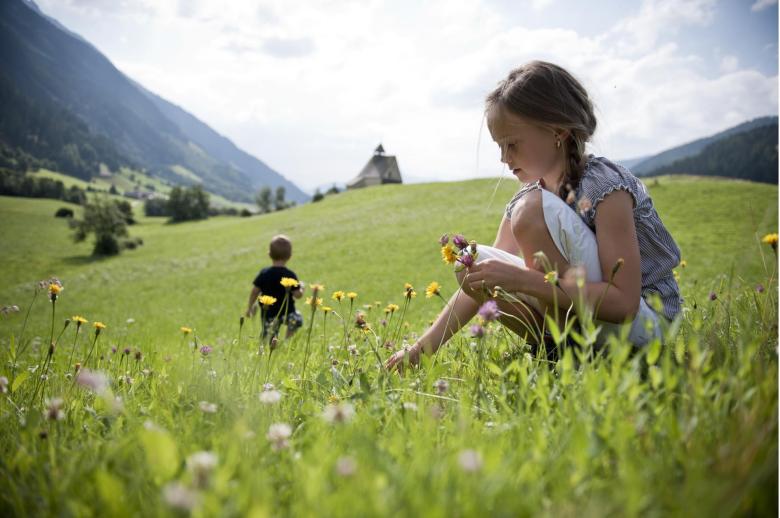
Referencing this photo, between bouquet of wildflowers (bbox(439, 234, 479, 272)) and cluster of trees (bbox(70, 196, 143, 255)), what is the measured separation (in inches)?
1730

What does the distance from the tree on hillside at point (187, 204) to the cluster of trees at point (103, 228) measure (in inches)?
1179

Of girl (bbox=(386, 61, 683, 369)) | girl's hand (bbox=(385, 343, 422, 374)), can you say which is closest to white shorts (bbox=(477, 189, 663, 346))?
girl (bbox=(386, 61, 683, 369))

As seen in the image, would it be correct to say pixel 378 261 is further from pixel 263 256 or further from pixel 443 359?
pixel 443 359

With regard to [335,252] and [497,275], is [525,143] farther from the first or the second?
[335,252]

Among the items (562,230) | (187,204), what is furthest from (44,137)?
(562,230)

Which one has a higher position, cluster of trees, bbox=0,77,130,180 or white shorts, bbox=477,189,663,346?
cluster of trees, bbox=0,77,130,180

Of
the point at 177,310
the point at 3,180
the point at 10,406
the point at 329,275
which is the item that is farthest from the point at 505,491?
the point at 3,180

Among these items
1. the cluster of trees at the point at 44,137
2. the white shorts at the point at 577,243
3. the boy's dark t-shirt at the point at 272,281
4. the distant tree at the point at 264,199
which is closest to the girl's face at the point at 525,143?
the white shorts at the point at 577,243

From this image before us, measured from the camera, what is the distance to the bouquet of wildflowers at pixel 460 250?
201cm

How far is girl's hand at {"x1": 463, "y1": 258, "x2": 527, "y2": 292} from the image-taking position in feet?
6.69

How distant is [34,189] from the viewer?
73.6 m

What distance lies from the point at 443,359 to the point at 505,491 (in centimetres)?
157

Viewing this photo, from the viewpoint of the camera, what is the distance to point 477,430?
1.40m

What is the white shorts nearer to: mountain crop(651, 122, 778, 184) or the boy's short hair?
the boy's short hair
